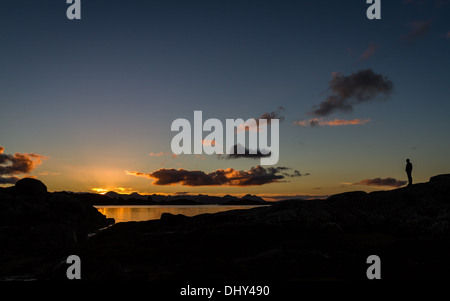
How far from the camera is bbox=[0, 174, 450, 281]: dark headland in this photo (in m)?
19.3

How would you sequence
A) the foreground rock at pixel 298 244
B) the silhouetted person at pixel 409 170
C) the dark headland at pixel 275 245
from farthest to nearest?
1. the silhouetted person at pixel 409 170
2. the dark headland at pixel 275 245
3. the foreground rock at pixel 298 244

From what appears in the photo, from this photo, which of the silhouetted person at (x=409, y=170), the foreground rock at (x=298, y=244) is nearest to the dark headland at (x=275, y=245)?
the foreground rock at (x=298, y=244)

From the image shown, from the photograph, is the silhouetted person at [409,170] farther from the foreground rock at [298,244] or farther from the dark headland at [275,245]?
the foreground rock at [298,244]

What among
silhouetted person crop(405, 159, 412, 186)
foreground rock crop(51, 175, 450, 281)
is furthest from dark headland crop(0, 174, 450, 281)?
silhouetted person crop(405, 159, 412, 186)

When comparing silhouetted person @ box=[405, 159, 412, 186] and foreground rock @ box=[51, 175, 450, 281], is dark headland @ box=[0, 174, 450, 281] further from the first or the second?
silhouetted person @ box=[405, 159, 412, 186]

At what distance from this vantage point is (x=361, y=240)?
2525 cm

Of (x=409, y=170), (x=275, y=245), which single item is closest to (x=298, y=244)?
(x=275, y=245)

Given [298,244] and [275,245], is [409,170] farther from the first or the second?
[275,245]

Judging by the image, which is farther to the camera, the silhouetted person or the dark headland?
the silhouetted person

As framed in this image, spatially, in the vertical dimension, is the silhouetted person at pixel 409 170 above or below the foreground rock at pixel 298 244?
above

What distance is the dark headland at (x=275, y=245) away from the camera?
760 inches
